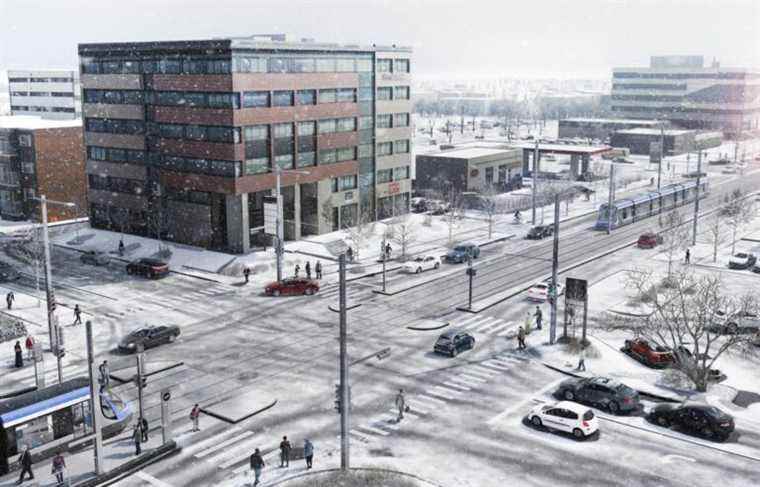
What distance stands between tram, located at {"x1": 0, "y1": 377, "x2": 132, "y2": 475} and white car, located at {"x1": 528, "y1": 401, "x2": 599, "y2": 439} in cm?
2009

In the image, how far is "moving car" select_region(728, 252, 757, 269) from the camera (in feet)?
231

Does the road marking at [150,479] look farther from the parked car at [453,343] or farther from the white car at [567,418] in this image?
the parked car at [453,343]

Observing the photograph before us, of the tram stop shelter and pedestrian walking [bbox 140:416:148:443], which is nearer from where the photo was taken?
pedestrian walking [bbox 140:416:148:443]

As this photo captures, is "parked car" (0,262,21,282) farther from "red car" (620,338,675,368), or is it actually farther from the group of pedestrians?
"red car" (620,338,675,368)

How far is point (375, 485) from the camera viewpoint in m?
31.8

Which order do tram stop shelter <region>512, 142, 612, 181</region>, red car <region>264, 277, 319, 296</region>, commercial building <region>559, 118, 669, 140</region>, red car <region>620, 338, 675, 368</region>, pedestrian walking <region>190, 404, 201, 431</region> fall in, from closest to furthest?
1. pedestrian walking <region>190, 404, 201, 431</region>
2. red car <region>620, 338, 675, 368</region>
3. red car <region>264, 277, 319, 296</region>
4. tram stop shelter <region>512, 142, 612, 181</region>
5. commercial building <region>559, 118, 669, 140</region>

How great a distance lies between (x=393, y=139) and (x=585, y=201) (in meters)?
33.0

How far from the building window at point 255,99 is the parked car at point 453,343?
3802 cm

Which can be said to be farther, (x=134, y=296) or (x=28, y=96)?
(x=28, y=96)

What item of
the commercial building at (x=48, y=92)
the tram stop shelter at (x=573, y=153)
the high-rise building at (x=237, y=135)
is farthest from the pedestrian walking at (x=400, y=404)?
the commercial building at (x=48, y=92)

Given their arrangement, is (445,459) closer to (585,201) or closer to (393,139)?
(393,139)

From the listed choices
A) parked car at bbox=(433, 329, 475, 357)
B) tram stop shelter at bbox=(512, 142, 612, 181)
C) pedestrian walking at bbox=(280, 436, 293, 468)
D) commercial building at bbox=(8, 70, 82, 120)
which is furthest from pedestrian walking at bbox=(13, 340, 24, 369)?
commercial building at bbox=(8, 70, 82, 120)

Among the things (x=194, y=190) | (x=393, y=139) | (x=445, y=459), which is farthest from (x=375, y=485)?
(x=393, y=139)

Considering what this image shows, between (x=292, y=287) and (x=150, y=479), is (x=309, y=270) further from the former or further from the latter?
(x=150, y=479)
